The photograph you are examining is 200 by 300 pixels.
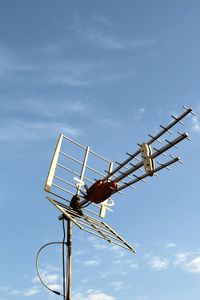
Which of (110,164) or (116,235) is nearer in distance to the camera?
(116,235)

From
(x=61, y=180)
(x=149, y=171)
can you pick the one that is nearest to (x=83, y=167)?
(x=61, y=180)

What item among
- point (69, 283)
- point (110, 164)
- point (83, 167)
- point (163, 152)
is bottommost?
point (69, 283)

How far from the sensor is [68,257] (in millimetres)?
9547

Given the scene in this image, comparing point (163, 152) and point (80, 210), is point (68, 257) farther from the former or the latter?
point (163, 152)

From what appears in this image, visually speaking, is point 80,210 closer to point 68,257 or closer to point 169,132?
point 68,257

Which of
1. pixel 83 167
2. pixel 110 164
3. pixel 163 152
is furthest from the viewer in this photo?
pixel 110 164

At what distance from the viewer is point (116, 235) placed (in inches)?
410

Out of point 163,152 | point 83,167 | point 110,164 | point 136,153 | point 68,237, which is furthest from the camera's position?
point 110,164

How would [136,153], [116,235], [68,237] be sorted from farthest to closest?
[116,235]
[68,237]
[136,153]

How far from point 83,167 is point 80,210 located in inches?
55.0

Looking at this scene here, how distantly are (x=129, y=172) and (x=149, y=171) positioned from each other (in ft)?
2.46

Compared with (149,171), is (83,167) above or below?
above

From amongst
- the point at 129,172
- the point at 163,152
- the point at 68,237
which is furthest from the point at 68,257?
the point at 163,152

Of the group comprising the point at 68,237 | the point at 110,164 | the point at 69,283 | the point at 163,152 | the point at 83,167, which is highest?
the point at 110,164
